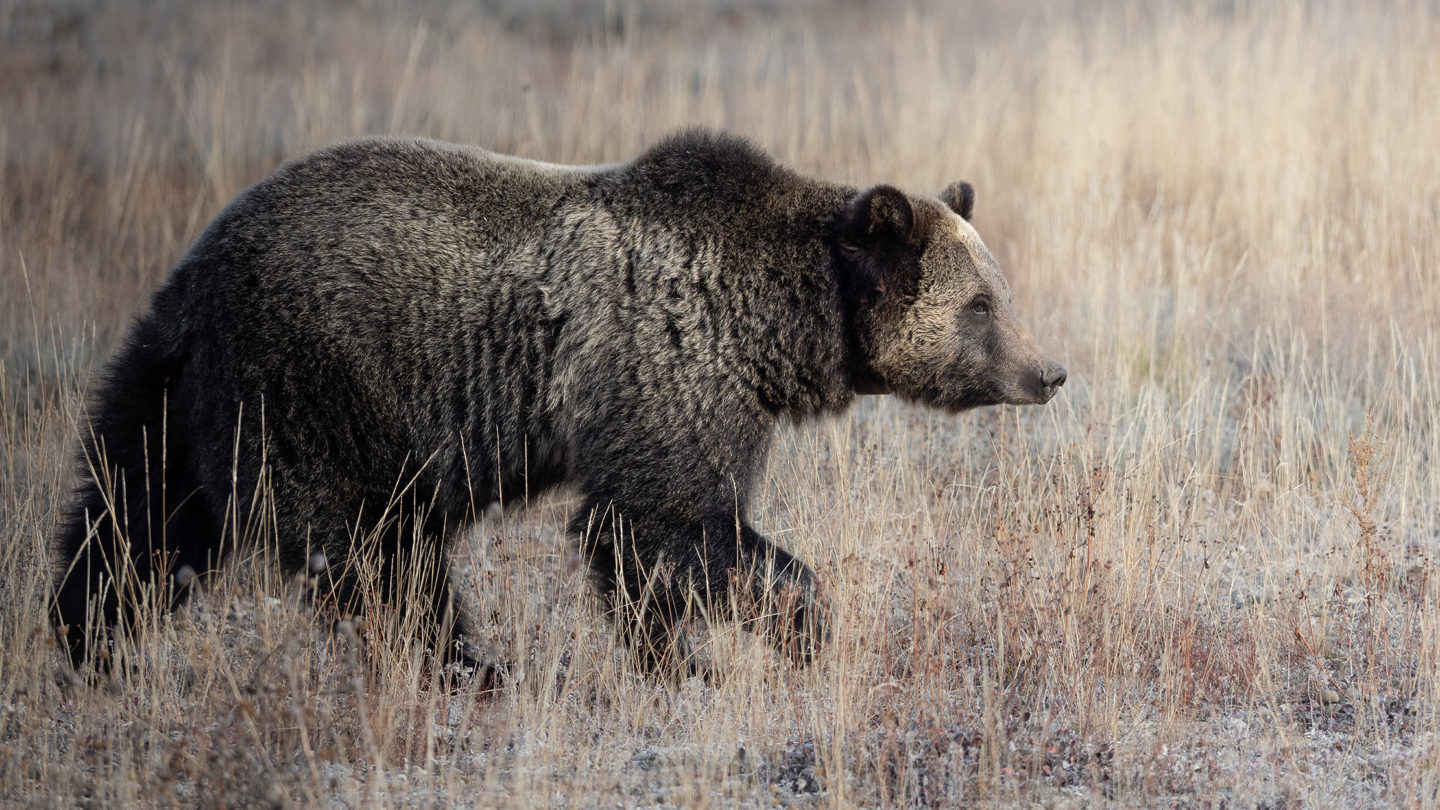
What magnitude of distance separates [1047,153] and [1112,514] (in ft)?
20.6

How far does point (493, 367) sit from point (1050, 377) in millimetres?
2279

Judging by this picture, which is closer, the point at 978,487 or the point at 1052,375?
the point at 1052,375

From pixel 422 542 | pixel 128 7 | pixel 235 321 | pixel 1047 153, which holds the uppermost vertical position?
pixel 128 7

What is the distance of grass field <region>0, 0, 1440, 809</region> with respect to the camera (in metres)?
4.13

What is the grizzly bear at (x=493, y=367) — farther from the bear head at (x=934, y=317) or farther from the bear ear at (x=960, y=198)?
the bear ear at (x=960, y=198)

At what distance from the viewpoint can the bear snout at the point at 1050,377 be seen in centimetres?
538

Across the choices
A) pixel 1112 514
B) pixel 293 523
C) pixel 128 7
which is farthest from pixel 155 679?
pixel 128 7

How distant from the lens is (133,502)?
16.4 ft

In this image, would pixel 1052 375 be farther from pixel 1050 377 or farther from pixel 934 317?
pixel 934 317

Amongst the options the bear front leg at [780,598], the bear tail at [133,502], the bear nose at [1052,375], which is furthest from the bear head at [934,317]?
the bear tail at [133,502]

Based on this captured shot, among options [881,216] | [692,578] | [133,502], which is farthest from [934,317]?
[133,502]

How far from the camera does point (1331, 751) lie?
175 inches

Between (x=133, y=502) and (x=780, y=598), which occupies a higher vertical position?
(x=133, y=502)

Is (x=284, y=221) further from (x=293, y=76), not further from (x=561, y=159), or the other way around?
(x=293, y=76)
